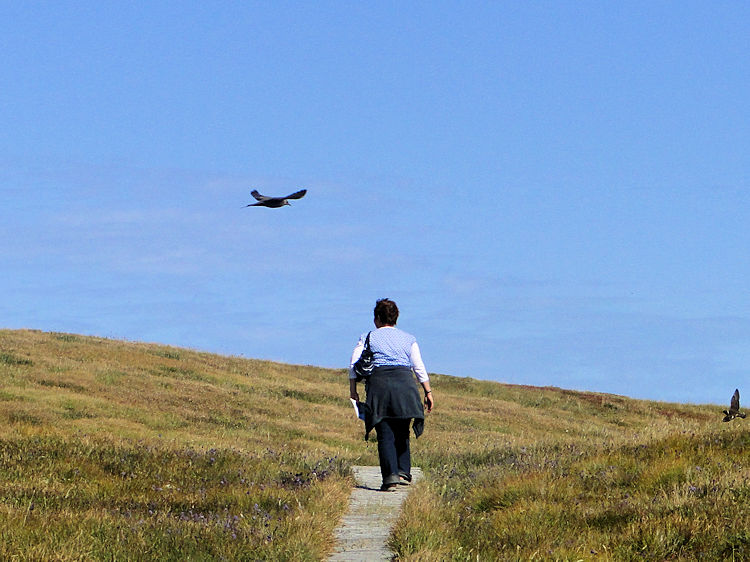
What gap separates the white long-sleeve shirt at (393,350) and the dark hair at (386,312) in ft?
0.40

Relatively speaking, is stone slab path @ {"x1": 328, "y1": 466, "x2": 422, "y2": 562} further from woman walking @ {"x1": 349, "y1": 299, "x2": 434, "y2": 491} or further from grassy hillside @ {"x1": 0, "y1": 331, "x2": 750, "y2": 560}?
woman walking @ {"x1": 349, "y1": 299, "x2": 434, "y2": 491}

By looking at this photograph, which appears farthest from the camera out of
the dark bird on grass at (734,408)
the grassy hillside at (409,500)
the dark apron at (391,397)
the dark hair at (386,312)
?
the dark bird on grass at (734,408)

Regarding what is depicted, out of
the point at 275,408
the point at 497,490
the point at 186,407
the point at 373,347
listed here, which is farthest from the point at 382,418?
the point at 275,408

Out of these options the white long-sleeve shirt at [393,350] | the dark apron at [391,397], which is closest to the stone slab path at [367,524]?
the dark apron at [391,397]

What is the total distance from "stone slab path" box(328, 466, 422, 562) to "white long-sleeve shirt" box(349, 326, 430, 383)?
1.70 m

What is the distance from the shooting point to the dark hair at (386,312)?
1230 centimetres

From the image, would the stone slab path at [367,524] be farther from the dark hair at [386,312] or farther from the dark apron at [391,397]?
the dark hair at [386,312]

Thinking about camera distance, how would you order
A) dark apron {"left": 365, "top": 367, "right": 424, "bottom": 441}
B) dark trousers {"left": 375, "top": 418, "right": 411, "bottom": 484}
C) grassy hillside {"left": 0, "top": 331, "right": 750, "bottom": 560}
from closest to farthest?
1. grassy hillside {"left": 0, "top": 331, "right": 750, "bottom": 560}
2. dark apron {"left": 365, "top": 367, "right": 424, "bottom": 441}
3. dark trousers {"left": 375, "top": 418, "right": 411, "bottom": 484}

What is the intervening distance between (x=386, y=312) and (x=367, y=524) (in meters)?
3.73

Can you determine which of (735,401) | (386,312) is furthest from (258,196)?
(735,401)

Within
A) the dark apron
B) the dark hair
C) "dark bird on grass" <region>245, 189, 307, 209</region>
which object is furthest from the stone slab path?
"dark bird on grass" <region>245, 189, 307, 209</region>

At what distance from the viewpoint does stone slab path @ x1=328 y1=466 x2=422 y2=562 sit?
311 inches

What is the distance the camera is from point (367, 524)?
367 inches

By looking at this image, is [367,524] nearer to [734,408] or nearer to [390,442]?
[390,442]
